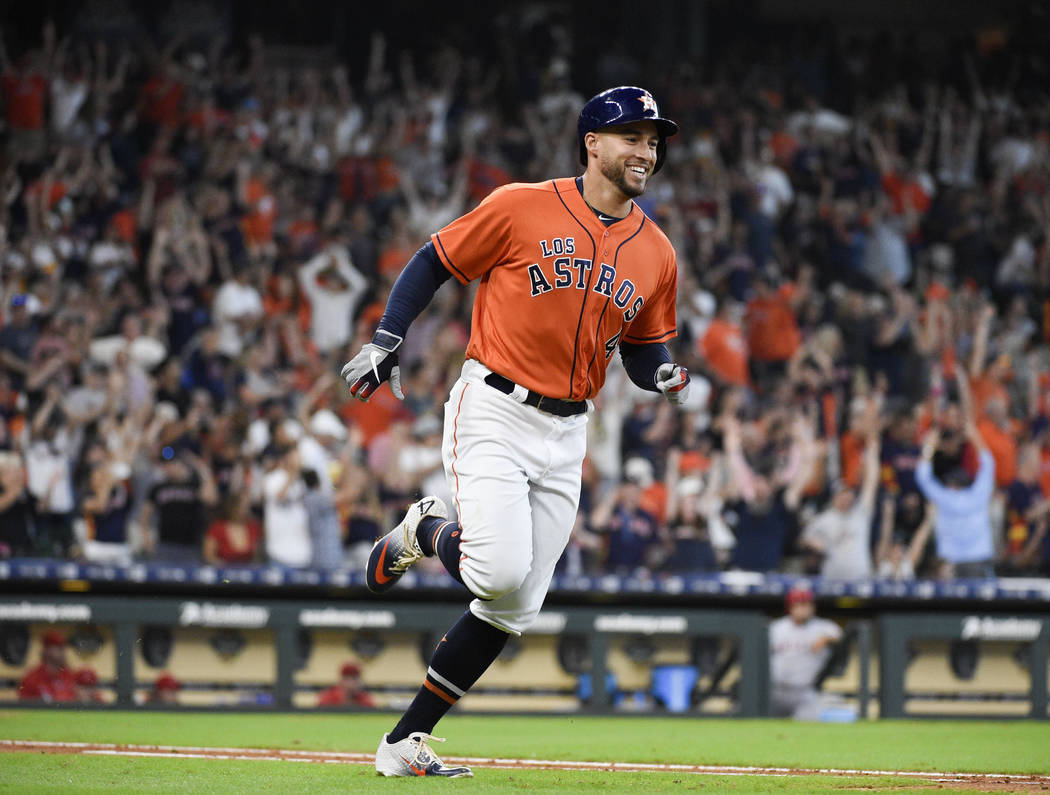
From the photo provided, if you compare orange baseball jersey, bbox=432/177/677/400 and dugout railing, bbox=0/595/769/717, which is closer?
orange baseball jersey, bbox=432/177/677/400

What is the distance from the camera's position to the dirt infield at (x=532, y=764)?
521 cm

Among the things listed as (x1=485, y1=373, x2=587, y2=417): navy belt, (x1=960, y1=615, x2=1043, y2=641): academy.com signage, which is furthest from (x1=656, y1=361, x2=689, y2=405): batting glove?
(x1=960, y1=615, x2=1043, y2=641): academy.com signage

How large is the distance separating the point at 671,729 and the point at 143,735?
325 cm

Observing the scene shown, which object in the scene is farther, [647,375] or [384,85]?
[384,85]

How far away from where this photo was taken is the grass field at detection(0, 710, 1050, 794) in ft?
15.8

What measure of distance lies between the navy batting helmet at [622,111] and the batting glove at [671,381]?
0.84m

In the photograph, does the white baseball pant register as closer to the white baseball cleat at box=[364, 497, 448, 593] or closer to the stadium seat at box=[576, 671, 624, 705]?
the white baseball cleat at box=[364, 497, 448, 593]

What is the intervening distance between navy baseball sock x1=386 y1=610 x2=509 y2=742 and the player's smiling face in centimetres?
160

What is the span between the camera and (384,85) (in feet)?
53.6

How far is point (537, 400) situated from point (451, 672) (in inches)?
38.7

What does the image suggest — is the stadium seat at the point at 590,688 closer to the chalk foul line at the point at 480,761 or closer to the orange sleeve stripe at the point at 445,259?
the chalk foul line at the point at 480,761

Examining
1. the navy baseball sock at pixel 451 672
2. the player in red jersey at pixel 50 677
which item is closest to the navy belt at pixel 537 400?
the navy baseball sock at pixel 451 672

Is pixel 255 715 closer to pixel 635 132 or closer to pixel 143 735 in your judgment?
pixel 143 735

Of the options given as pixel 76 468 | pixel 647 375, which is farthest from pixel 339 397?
pixel 647 375
